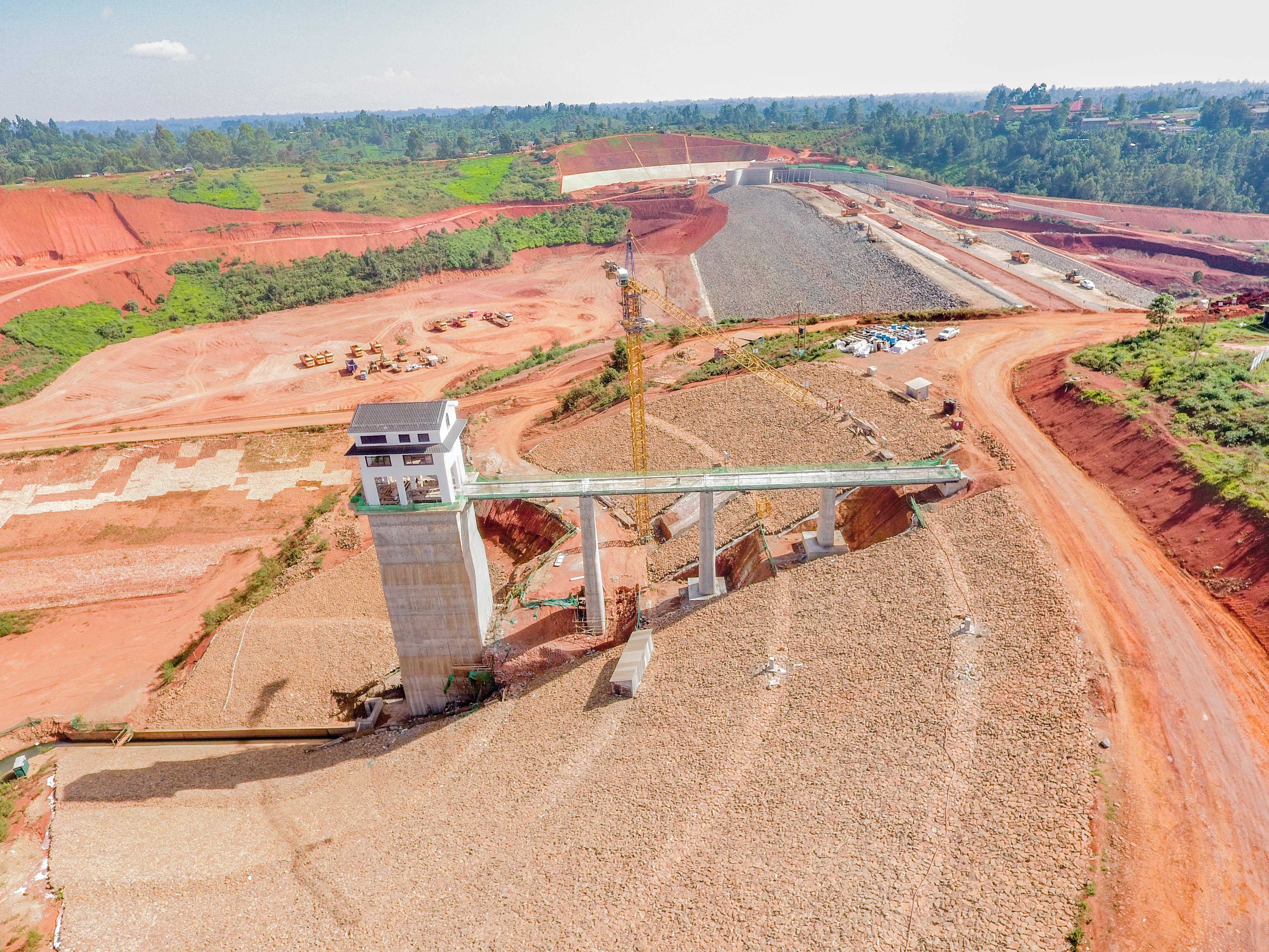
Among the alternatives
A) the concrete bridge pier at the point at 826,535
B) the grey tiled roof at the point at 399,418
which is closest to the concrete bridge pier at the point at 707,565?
the concrete bridge pier at the point at 826,535

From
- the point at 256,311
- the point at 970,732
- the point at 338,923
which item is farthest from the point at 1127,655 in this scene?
the point at 256,311

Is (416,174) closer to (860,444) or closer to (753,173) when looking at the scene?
(753,173)

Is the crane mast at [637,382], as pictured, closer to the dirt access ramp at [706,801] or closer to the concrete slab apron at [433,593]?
the dirt access ramp at [706,801]

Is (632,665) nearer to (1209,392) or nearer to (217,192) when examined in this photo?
(1209,392)

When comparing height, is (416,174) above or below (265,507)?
above

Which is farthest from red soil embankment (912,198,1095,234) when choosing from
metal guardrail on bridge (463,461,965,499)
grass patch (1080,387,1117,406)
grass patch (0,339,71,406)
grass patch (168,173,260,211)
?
grass patch (0,339,71,406)

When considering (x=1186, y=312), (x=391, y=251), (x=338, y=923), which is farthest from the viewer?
(x=391, y=251)

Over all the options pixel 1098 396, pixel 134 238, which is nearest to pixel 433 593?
pixel 1098 396

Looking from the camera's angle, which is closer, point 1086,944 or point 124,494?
point 1086,944
